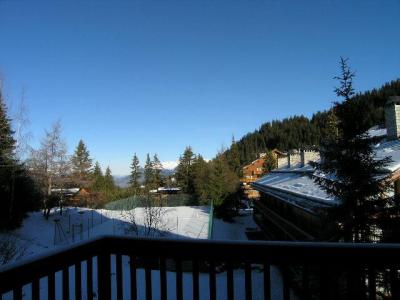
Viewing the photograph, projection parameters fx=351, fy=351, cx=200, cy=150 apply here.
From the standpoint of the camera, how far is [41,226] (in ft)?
78.6

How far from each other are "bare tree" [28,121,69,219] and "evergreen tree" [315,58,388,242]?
2325cm

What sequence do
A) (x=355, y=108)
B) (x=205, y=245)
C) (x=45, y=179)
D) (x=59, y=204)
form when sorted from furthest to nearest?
(x=59, y=204) → (x=45, y=179) → (x=355, y=108) → (x=205, y=245)

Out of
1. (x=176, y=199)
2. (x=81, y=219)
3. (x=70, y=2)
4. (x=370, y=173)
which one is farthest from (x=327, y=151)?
(x=176, y=199)

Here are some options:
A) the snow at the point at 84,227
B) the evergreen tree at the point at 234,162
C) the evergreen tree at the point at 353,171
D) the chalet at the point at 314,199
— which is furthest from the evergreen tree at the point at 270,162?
the evergreen tree at the point at 353,171

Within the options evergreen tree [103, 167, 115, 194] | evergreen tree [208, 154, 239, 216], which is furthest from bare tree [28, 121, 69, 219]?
evergreen tree [103, 167, 115, 194]

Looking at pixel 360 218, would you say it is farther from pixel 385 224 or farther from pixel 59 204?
pixel 59 204

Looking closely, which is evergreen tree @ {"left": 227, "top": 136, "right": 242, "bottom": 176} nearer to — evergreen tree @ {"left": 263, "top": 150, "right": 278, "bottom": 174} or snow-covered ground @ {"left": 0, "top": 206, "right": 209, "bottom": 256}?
evergreen tree @ {"left": 263, "top": 150, "right": 278, "bottom": 174}

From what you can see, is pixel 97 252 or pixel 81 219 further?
pixel 81 219

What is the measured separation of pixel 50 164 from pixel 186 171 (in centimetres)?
2796

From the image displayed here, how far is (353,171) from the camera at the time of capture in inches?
347

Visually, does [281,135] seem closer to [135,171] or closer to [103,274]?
[135,171]

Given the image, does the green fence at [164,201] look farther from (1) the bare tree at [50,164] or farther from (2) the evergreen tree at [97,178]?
(2) the evergreen tree at [97,178]

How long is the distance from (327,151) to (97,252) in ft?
25.2

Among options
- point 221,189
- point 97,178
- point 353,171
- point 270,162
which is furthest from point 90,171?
point 353,171
